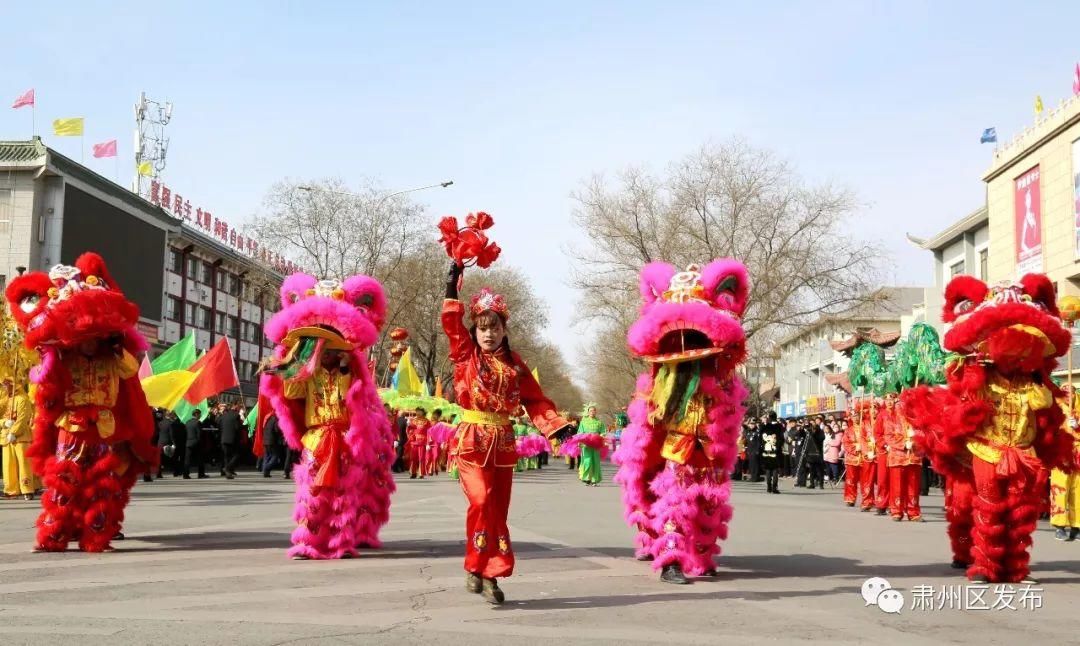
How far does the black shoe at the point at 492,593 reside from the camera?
687cm

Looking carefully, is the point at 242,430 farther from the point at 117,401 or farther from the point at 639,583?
the point at 639,583

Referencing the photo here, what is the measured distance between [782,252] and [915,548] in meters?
24.2

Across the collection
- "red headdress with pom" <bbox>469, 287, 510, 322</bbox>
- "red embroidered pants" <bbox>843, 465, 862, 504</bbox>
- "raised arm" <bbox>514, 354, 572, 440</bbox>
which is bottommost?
"red embroidered pants" <bbox>843, 465, 862, 504</bbox>

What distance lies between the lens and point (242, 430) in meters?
25.5

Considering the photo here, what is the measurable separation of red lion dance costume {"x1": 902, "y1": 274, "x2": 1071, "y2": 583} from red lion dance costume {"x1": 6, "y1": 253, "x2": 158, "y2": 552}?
704 centimetres

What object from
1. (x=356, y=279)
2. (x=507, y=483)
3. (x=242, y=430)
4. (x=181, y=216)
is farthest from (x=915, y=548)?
(x=181, y=216)

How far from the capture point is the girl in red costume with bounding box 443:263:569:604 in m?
7.01

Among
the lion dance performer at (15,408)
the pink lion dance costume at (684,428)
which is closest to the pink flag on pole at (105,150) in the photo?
the lion dance performer at (15,408)

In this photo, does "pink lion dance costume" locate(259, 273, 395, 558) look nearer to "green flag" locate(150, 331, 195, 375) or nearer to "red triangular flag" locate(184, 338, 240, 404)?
"red triangular flag" locate(184, 338, 240, 404)

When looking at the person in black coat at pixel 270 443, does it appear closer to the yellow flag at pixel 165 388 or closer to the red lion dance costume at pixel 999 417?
the yellow flag at pixel 165 388

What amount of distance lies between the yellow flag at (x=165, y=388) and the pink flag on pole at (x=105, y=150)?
110 ft

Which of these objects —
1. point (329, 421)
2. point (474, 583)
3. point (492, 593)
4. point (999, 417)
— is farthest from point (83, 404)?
point (999, 417)

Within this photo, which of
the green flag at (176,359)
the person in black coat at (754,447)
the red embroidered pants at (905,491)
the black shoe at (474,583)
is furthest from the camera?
the person in black coat at (754,447)

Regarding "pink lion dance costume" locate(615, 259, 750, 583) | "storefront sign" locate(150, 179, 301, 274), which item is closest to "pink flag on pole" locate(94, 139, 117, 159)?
"storefront sign" locate(150, 179, 301, 274)
